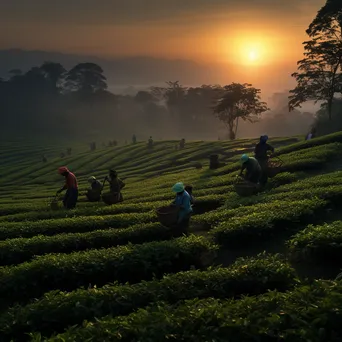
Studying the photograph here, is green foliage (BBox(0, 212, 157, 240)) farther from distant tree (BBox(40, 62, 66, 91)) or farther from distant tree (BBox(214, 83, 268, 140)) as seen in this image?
distant tree (BBox(40, 62, 66, 91))

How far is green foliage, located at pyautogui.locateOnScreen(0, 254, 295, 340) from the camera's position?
31.1 feet

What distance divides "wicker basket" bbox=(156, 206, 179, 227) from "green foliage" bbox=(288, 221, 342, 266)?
4.45 metres

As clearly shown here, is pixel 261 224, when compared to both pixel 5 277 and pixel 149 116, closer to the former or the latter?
pixel 5 277

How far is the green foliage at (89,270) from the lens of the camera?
39.2 ft

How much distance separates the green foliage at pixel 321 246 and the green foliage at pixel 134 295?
1.52 metres

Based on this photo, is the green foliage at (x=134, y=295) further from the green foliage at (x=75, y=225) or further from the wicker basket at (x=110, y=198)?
the wicker basket at (x=110, y=198)

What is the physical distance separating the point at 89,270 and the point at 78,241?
145 inches

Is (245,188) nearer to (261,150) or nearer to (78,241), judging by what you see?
(261,150)

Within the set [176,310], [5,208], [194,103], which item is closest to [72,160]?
[5,208]

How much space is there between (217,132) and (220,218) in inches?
6144

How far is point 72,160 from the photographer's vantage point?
68.8 meters

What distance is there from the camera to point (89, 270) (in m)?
12.1

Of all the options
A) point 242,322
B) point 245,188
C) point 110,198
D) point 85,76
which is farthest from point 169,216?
point 85,76

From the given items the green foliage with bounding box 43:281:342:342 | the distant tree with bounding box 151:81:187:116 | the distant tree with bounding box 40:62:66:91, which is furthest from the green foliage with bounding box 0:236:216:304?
the distant tree with bounding box 40:62:66:91
